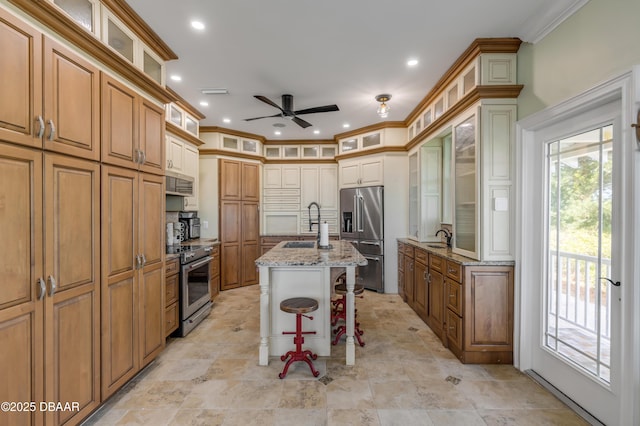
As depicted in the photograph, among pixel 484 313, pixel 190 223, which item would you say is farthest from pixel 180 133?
pixel 484 313

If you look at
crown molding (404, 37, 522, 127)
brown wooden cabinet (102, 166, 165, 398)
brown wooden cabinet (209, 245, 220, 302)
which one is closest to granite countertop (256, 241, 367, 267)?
brown wooden cabinet (102, 166, 165, 398)

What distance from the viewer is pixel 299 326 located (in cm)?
260

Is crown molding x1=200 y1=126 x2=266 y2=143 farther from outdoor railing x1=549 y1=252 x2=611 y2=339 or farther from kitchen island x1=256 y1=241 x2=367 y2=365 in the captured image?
outdoor railing x1=549 y1=252 x2=611 y2=339

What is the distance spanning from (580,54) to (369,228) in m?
→ 3.58

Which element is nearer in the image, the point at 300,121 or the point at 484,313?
the point at 484,313

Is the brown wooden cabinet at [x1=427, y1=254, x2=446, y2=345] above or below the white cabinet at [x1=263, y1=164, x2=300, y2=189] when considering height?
below

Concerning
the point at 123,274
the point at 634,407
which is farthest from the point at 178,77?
the point at 634,407

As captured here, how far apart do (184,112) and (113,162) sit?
256cm

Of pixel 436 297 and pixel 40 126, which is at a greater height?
pixel 40 126

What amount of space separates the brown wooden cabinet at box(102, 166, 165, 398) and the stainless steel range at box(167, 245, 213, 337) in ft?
2.10

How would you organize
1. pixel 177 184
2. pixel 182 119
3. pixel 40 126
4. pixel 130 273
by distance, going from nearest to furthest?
1. pixel 40 126
2. pixel 130 273
3. pixel 177 184
4. pixel 182 119

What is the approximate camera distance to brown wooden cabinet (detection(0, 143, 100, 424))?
4.64 ft

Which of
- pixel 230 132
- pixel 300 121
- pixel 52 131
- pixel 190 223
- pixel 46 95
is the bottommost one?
pixel 190 223

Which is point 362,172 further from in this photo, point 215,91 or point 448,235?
point 215,91
